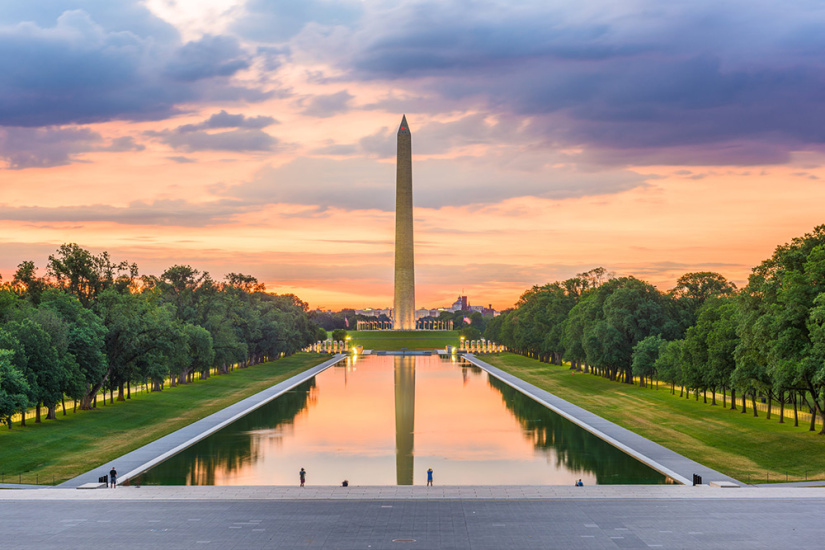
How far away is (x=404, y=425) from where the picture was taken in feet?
171

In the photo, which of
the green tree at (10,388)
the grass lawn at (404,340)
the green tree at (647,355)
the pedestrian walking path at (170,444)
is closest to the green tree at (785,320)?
the green tree at (647,355)

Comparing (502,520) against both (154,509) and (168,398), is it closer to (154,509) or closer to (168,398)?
(154,509)

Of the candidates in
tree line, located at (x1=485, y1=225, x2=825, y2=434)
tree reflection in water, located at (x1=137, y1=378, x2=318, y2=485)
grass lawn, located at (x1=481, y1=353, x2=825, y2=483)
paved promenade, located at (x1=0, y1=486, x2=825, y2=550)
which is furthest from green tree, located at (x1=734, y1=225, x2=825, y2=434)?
tree reflection in water, located at (x1=137, y1=378, x2=318, y2=485)

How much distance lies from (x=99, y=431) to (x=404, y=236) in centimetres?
9733

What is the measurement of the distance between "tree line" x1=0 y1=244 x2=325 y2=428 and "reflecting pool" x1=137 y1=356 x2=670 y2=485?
10242mm

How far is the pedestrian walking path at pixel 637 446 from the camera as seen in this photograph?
3512 cm

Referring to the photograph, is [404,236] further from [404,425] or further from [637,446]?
[637,446]

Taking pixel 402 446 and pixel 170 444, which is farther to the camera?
pixel 402 446

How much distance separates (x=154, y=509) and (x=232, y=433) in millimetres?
19257

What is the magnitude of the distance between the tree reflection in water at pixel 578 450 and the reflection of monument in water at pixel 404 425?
6941mm

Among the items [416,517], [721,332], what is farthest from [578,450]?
[721,332]

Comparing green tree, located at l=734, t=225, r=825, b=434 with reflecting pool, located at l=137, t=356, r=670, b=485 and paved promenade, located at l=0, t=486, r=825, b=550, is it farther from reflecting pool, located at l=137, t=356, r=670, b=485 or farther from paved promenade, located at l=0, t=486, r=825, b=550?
paved promenade, located at l=0, t=486, r=825, b=550

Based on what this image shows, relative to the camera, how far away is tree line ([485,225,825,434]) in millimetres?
42688

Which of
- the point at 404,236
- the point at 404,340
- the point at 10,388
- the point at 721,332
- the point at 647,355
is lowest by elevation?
the point at 404,340
